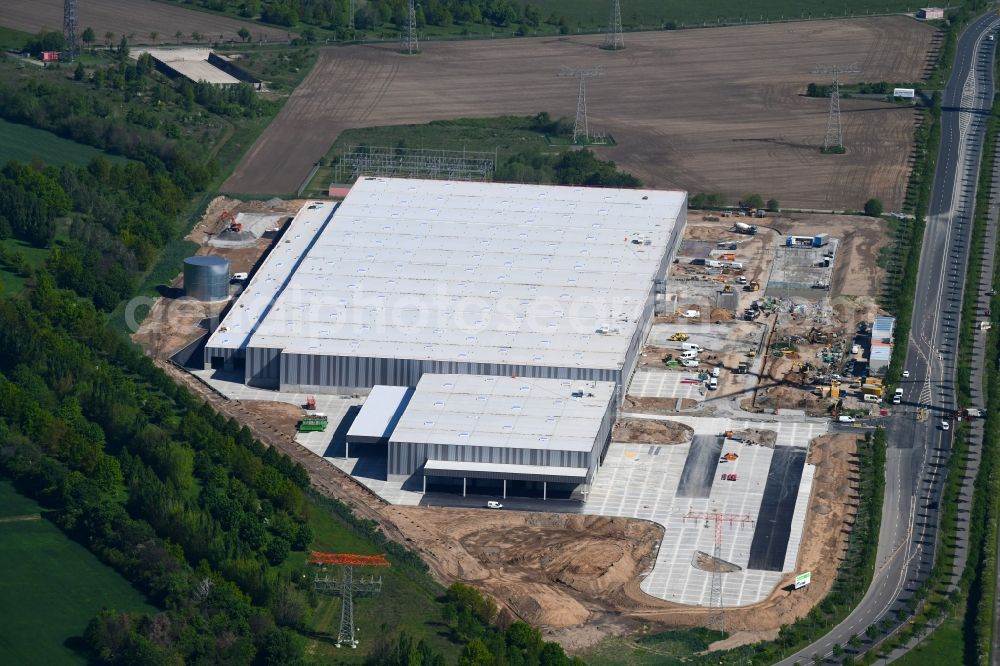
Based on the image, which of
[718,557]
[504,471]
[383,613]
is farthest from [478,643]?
[504,471]

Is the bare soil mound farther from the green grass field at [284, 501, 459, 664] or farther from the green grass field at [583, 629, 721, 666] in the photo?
the green grass field at [583, 629, 721, 666]

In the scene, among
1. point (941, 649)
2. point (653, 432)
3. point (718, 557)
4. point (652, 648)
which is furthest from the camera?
point (653, 432)

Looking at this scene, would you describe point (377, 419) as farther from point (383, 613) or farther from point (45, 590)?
point (45, 590)

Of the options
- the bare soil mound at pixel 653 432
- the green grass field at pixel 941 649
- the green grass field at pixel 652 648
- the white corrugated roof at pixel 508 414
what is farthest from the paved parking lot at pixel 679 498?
the green grass field at pixel 941 649

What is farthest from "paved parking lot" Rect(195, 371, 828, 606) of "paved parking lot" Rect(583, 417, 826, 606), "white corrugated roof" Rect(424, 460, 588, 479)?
"white corrugated roof" Rect(424, 460, 588, 479)

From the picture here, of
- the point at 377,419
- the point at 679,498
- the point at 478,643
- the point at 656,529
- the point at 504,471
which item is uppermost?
the point at 377,419

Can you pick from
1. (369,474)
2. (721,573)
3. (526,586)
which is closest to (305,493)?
(369,474)
